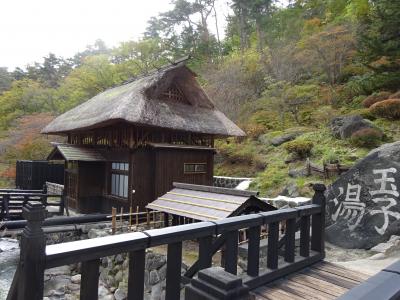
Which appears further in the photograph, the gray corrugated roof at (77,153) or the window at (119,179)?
the gray corrugated roof at (77,153)

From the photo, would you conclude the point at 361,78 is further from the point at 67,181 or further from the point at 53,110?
the point at 53,110

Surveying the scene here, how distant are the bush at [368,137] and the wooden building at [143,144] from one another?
5.50m

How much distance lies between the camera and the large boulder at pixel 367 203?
228 inches

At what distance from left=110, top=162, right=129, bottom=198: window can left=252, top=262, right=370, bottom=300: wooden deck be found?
939cm

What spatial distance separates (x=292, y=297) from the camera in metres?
3.28

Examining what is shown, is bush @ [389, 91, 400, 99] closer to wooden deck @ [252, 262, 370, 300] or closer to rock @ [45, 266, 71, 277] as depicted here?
wooden deck @ [252, 262, 370, 300]

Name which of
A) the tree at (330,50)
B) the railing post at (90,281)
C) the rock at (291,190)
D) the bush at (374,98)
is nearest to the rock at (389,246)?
the railing post at (90,281)

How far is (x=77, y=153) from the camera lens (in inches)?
517

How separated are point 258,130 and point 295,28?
13.4 meters

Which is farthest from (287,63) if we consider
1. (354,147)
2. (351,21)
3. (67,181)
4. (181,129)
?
(67,181)

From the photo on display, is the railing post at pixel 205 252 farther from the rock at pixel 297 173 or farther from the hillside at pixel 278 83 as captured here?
the rock at pixel 297 173

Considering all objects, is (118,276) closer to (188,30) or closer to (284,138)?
(284,138)

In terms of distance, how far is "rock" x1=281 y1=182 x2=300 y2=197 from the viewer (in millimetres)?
12846

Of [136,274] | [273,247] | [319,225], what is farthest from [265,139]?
[136,274]
